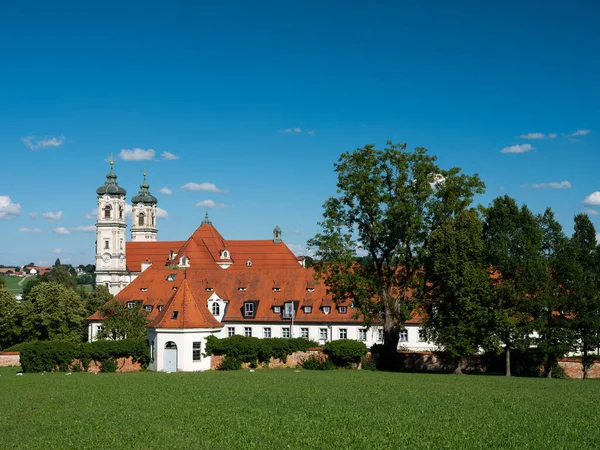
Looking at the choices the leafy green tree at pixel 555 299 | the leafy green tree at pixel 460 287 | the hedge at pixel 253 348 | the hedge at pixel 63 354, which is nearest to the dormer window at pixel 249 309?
the hedge at pixel 253 348

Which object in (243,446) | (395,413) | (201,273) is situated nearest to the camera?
(243,446)

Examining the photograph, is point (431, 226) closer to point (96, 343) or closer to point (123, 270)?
point (96, 343)

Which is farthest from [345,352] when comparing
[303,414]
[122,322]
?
[303,414]

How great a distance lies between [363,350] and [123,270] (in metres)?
84.7

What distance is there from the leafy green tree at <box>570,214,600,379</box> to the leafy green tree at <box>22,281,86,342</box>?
1803 inches

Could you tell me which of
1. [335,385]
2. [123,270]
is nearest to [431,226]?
[335,385]

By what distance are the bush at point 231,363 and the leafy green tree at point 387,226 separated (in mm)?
8208

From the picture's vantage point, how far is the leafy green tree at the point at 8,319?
64.7 metres

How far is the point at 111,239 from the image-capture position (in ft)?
400

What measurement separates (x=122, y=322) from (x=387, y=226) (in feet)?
80.5

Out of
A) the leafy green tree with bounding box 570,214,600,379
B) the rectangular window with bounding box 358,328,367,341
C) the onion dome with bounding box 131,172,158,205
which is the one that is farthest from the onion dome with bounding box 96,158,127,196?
the leafy green tree with bounding box 570,214,600,379

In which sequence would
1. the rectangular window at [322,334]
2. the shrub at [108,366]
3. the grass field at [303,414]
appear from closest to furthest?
the grass field at [303,414] < the shrub at [108,366] < the rectangular window at [322,334]

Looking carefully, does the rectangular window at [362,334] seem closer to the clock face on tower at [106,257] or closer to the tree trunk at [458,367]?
the tree trunk at [458,367]

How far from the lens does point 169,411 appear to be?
80.0 ft
